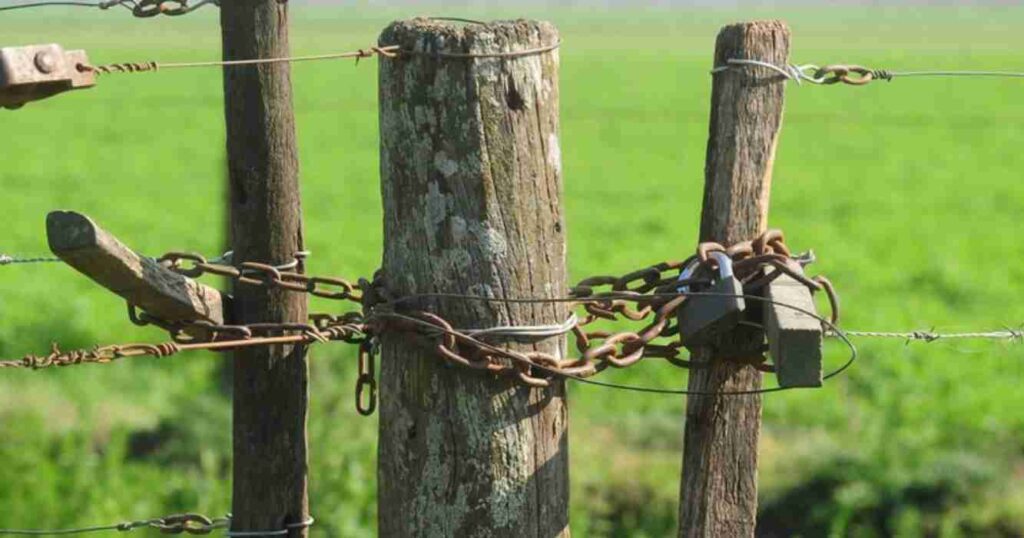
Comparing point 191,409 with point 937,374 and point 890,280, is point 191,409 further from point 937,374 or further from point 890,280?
point 890,280

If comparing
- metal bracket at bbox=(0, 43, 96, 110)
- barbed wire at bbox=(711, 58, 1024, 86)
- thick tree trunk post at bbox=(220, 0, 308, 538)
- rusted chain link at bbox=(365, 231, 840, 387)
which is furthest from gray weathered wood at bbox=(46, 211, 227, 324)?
barbed wire at bbox=(711, 58, 1024, 86)

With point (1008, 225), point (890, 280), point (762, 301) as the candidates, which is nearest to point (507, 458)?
point (762, 301)

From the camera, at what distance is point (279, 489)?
12.4 feet

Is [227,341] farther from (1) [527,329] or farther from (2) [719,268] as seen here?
(2) [719,268]

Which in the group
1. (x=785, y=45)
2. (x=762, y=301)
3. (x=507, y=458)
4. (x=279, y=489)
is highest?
(x=785, y=45)

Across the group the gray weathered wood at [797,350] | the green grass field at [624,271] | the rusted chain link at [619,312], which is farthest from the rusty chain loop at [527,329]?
the green grass field at [624,271]

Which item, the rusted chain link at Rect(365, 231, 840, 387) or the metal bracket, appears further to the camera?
the rusted chain link at Rect(365, 231, 840, 387)

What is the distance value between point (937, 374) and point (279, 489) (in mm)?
10506

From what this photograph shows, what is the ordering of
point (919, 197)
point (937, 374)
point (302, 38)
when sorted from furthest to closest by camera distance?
point (302, 38) → point (919, 197) → point (937, 374)

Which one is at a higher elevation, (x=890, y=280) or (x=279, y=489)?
(x=279, y=489)

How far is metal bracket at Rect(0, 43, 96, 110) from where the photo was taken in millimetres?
2682

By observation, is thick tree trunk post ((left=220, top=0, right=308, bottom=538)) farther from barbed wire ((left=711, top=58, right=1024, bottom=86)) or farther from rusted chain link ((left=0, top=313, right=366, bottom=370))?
barbed wire ((left=711, top=58, right=1024, bottom=86))

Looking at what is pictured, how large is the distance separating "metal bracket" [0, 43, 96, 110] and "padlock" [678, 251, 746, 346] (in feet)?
4.13

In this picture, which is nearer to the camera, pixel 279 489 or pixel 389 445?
pixel 389 445
